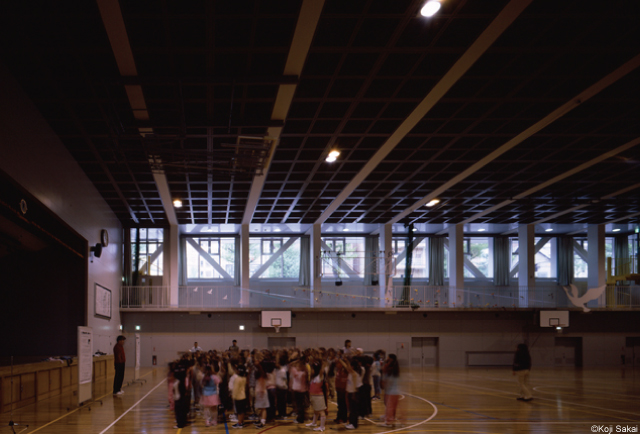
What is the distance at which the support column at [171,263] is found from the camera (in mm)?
31281

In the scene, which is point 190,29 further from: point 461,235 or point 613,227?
point 613,227

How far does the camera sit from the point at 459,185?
2416 cm

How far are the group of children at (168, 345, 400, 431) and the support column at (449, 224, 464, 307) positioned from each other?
20.7 meters

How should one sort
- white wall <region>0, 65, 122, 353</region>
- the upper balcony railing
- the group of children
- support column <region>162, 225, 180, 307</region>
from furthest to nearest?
the upper balcony railing < support column <region>162, 225, 180, 307</region> < white wall <region>0, 65, 122, 353</region> < the group of children

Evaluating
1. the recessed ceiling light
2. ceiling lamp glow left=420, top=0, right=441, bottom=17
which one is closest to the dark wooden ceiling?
ceiling lamp glow left=420, top=0, right=441, bottom=17

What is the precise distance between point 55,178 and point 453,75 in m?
11.6

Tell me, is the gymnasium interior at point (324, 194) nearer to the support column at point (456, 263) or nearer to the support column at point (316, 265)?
the support column at point (456, 263)

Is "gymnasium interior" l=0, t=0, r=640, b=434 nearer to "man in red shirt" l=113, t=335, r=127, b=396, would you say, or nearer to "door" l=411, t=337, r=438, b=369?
"door" l=411, t=337, r=438, b=369

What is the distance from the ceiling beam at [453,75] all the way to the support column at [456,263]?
13.9 metres

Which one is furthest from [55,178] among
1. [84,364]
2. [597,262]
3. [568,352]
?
[597,262]

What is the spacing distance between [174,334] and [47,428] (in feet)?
65.4

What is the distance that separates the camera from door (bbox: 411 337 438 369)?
32.7 metres

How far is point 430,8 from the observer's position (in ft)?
33.4

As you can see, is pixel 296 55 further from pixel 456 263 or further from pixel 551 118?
pixel 456 263
